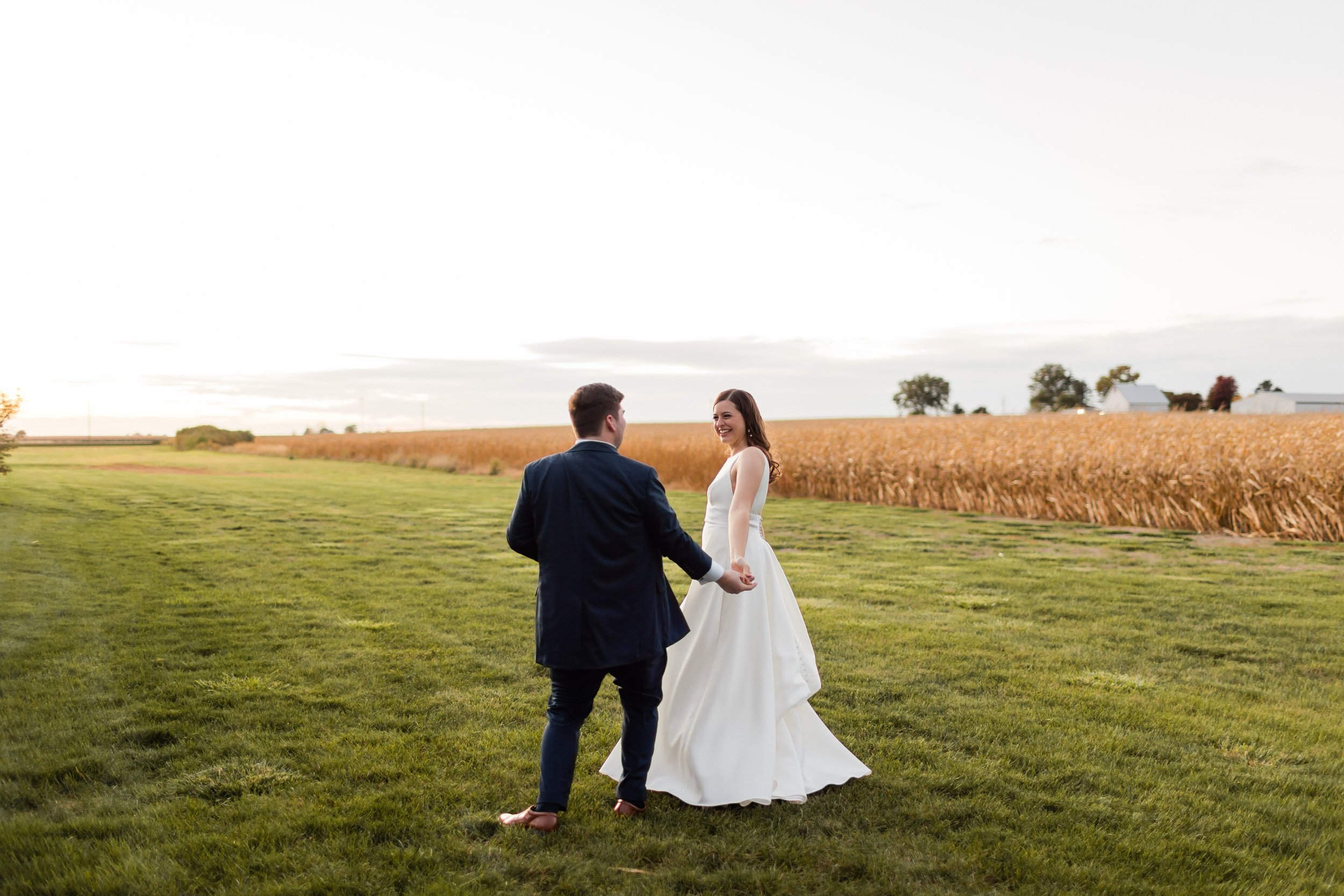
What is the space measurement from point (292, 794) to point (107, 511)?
17266 millimetres

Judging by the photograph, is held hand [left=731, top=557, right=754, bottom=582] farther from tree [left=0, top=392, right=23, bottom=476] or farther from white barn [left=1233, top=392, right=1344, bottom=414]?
white barn [left=1233, top=392, right=1344, bottom=414]

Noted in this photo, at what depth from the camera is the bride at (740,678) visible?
4.20m

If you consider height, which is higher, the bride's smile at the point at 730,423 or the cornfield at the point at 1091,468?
the bride's smile at the point at 730,423

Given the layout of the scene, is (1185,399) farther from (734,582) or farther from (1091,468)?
(734,582)

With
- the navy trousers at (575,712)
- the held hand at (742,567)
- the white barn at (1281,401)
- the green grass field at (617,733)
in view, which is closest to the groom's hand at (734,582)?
the held hand at (742,567)

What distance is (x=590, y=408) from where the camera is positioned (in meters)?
3.76

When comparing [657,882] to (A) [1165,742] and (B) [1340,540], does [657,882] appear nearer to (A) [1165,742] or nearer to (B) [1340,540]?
(A) [1165,742]

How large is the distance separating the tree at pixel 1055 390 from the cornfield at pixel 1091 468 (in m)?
85.0

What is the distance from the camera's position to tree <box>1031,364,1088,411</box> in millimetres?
107750

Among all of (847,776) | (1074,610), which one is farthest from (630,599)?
(1074,610)

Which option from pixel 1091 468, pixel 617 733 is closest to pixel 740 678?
pixel 617 733

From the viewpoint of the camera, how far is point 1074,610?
9.20 m

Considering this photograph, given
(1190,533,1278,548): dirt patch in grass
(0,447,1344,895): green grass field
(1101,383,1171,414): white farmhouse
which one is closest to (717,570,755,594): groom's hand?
(0,447,1344,895): green grass field

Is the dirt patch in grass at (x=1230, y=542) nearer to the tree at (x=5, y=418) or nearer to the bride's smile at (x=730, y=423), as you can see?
the bride's smile at (x=730, y=423)
